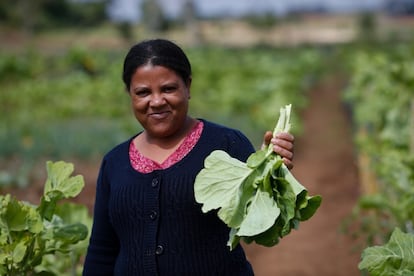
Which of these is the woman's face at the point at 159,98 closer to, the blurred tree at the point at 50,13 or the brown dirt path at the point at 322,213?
the brown dirt path at the point at 322,213

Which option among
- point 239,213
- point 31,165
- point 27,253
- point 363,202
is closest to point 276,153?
point 239,213

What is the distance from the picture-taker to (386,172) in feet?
17.4

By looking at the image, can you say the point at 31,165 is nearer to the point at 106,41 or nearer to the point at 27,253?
the point at 27,253

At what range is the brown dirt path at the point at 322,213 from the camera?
6098 millimetres

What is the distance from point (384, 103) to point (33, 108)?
30.1 ft

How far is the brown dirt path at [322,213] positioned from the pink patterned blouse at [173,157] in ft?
9.26

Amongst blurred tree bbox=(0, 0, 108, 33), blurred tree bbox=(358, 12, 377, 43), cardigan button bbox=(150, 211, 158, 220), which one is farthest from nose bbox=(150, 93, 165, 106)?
blurred tree bbox=(0, 0, 108, 33)

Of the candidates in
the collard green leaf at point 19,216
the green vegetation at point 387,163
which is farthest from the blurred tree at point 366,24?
the collard green leaf at point 19,216

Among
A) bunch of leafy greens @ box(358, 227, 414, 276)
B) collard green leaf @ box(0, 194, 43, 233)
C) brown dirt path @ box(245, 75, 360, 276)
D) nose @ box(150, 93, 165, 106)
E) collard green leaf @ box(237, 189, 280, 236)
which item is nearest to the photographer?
collard green leaf @ box(237, 189, 280, 236)

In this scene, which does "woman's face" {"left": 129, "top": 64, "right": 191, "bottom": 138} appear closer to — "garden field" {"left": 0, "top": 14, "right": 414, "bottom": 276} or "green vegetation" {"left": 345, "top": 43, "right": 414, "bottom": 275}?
"green vegetation" {"left": 345, "top": 43, "right": 414, "bottom": 275}

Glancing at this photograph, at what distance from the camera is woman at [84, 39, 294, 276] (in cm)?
264

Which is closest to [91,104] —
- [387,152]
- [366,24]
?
[387,152]

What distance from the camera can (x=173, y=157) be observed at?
2.71 metres

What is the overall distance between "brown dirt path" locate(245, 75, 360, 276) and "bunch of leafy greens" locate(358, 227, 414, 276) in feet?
7.94
